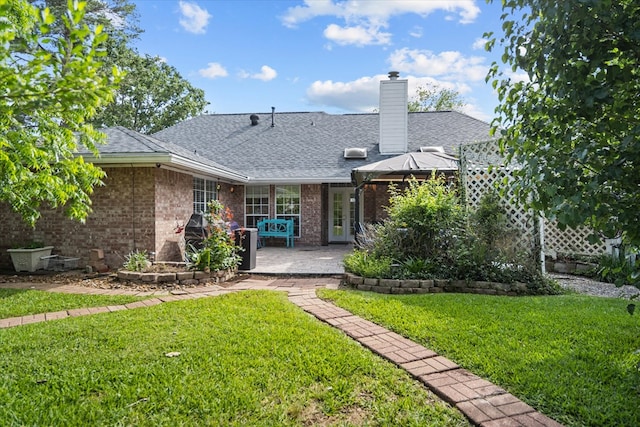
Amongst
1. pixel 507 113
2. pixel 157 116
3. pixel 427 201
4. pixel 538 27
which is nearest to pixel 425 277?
pixel 427 201

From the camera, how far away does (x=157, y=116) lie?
29.2m

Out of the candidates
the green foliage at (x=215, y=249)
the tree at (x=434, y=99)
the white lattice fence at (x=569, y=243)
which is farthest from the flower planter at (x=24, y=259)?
the tree at (x=434, y=99)

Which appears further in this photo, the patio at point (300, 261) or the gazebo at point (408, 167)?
the gazebo at point (408, 167)

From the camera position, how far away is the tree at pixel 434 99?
112 feet

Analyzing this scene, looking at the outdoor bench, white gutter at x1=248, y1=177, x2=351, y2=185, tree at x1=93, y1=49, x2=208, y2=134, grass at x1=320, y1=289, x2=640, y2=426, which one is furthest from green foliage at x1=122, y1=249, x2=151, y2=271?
tree at x1=93, y1=49, x2=208, y2=134

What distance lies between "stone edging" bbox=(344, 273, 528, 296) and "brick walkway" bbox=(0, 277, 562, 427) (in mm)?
1181

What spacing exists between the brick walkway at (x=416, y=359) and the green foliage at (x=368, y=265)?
3.09 feet

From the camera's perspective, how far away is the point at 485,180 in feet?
25.3

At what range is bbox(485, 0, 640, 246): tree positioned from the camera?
5.58 feet

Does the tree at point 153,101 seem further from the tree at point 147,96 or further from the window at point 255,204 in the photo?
the window at point 255,204

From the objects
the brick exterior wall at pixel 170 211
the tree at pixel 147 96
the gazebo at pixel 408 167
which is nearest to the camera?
the brick exterior wall at pixel 170 211

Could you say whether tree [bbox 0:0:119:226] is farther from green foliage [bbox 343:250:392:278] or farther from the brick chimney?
the brick chimney

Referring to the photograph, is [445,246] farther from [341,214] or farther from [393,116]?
[393,116]

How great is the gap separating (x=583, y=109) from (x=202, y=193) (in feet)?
34.5
